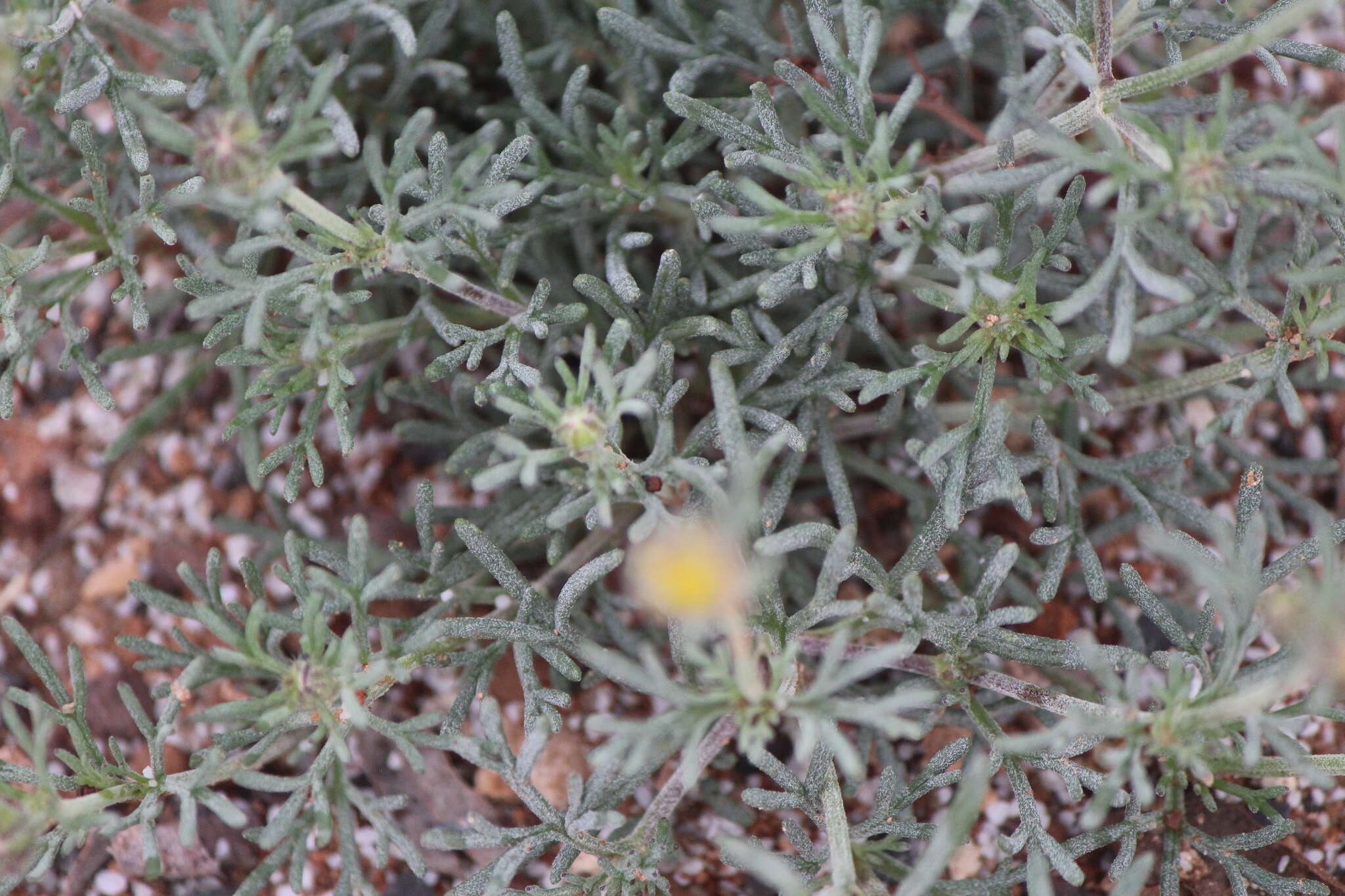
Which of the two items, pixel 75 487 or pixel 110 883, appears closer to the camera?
pixel 110 883

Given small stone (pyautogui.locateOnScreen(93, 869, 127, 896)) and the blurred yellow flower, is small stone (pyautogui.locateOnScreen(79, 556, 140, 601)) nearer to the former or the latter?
small stone (pyautogui.locateOnScreen(93, 869, 127, 896))

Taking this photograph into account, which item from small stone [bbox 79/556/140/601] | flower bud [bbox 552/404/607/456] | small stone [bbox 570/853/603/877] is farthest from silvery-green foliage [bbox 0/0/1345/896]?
small stone [bbox 79/556/140/601]

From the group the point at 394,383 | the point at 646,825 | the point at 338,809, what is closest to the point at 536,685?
the point at 646,825

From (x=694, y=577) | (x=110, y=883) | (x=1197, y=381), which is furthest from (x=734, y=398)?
(x=110, y=883)

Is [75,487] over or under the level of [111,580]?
over

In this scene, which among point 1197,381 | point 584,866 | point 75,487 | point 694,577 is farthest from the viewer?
point 75,487

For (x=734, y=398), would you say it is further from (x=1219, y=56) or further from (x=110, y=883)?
(x=110, y=883)

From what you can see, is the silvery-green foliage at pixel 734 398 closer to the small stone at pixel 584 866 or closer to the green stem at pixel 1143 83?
the green stem at pixel 1143 83

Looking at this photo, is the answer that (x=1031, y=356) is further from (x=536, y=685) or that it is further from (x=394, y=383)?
(x=394, y=383)

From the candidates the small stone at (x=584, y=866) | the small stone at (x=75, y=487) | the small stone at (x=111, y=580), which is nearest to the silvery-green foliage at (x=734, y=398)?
the small stone at (x=584, y=866)
